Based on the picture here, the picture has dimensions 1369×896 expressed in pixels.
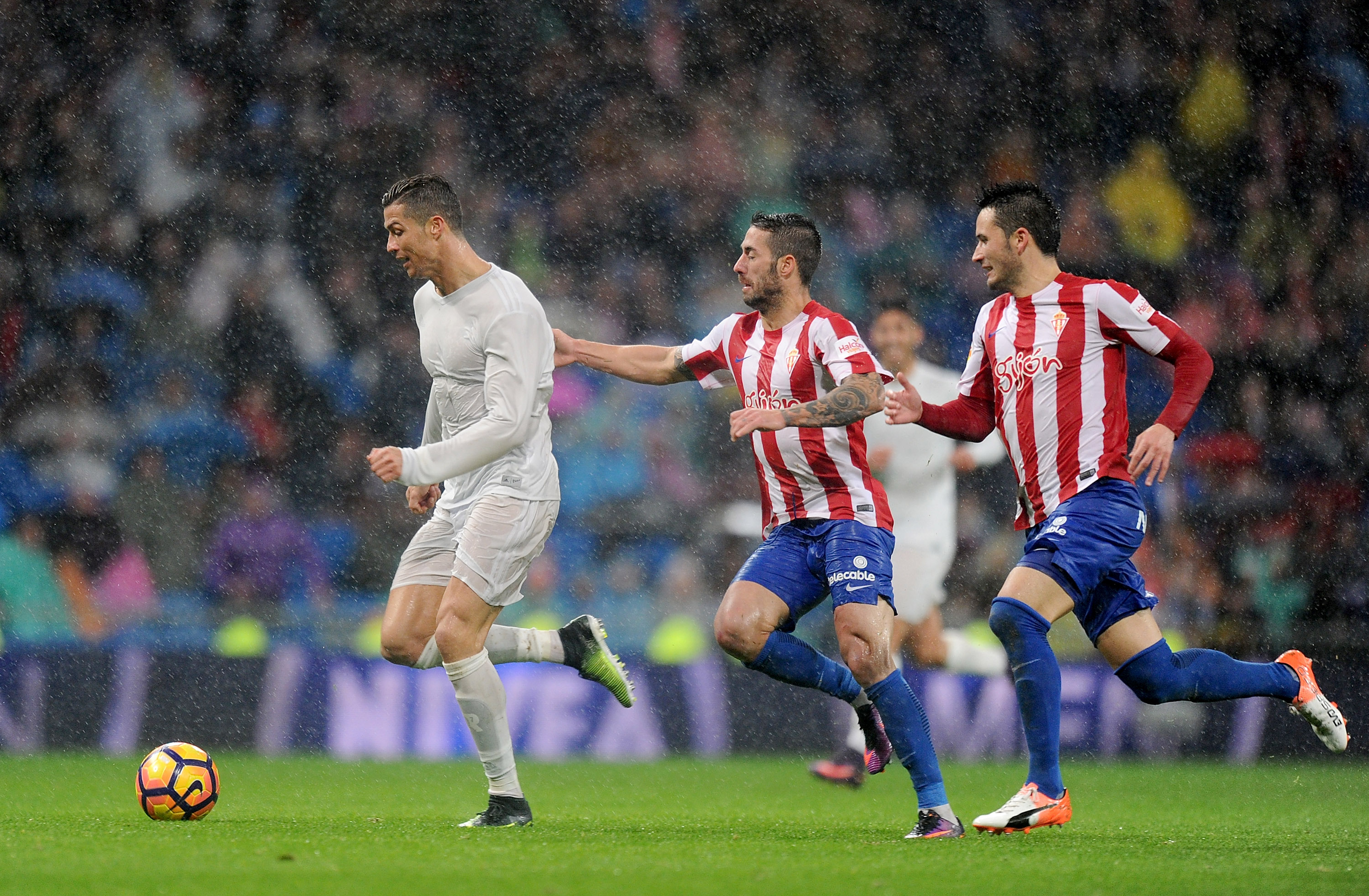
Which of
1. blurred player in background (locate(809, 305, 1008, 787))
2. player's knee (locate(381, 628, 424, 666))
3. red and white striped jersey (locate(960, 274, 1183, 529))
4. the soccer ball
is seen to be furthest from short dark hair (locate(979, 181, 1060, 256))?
the soccer ball

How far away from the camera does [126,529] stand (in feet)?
32.7

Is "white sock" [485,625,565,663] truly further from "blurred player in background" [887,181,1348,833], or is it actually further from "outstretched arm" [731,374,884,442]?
"blurred player in background" [887,181,1348,833]

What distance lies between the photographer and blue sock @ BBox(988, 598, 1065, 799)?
469 centimetres

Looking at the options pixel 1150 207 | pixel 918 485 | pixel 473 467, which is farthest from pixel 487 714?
pixel 1150 207

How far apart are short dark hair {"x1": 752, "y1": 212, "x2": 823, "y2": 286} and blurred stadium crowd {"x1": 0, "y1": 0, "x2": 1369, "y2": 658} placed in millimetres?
4344

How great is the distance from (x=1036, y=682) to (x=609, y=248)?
779cm

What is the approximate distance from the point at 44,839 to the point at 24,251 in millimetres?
7738

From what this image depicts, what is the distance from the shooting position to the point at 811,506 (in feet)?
17.0

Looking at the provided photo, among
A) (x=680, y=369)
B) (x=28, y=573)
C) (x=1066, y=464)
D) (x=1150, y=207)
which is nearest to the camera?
(x=1066, y=464)

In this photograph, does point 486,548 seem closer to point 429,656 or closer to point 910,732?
point 429,656

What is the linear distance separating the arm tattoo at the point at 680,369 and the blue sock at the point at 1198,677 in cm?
182

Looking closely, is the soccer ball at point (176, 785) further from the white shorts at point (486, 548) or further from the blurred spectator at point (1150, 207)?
the blurred spectator at point (1150, 207)

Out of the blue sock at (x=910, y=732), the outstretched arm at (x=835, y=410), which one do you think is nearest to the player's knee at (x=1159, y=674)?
the blue sock at (x=910, y=732)

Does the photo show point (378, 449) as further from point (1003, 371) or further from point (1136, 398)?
point (1136, 398)
